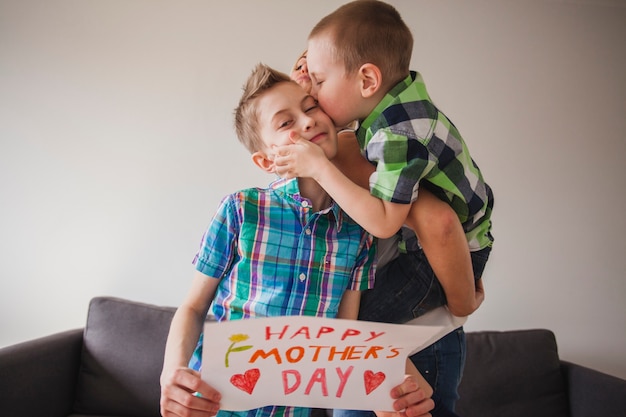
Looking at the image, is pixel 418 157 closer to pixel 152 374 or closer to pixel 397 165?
pixel 397 165

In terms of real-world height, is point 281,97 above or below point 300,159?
above

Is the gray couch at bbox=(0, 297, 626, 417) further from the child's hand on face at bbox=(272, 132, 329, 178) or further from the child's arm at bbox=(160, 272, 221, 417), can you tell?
the child's hand on face at bbox=(272, 132, 329, 178)

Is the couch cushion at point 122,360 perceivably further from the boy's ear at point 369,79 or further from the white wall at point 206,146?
the boy's ear at point 369,79

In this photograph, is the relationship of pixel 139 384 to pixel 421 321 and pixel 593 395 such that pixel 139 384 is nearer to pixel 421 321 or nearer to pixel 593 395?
pixel 421 321

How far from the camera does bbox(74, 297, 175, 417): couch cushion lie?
2.00 m

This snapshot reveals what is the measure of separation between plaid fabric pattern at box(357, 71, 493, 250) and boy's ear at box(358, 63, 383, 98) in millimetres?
27

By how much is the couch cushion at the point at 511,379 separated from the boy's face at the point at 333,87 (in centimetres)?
149

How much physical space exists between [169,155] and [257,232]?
1657 millimetres

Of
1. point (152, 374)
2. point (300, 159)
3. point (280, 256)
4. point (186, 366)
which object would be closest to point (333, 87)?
point (300, 159)

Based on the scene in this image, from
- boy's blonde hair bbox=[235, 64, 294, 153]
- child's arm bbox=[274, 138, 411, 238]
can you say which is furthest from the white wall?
child's arm bbox=[274, 138, 411, 238]

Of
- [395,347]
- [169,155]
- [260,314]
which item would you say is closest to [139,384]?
[169,155]

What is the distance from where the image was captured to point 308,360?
72 centimetres

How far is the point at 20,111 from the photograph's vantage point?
7.95 ft

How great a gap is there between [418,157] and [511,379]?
1.59 meters
